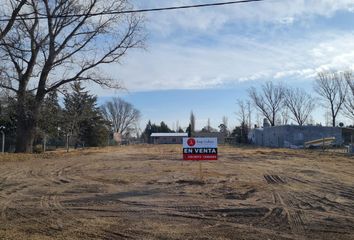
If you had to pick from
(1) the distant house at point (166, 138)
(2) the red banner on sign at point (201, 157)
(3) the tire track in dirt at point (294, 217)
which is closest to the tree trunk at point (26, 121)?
(2) the red banner on sign at point (201, 157)

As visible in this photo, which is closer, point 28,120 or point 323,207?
point 323,207

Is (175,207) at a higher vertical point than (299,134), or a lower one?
lower

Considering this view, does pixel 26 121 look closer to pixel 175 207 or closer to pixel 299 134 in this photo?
pixel 175 207

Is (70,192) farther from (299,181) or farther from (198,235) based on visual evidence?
(299,181)

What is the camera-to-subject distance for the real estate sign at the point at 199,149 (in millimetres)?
17841

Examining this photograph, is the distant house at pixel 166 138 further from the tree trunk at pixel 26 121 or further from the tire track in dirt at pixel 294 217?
the tire track in dirt at pixel 294 217

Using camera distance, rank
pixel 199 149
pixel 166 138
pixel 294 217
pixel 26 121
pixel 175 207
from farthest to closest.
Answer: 1. pixel 166 138
2. pixel 26 121
3. pixel 199 149
4. pixel 175 207
5. pixel 294 217

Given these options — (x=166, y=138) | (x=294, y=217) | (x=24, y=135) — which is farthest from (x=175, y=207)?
(x=166, y=138)

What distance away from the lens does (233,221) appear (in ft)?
33.3

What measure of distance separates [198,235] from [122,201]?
4149mm

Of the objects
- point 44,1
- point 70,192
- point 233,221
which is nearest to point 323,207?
point 233,221

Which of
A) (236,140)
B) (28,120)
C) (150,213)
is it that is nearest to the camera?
(150,213)

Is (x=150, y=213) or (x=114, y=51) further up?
(x=114, y=51)

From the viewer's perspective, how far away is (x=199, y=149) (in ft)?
59.0
